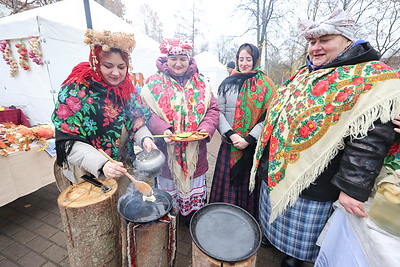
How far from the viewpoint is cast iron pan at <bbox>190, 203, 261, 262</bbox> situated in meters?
1.20

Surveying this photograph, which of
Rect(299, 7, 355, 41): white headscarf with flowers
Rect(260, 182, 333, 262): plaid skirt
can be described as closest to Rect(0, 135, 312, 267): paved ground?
Rect(260, 182, 333, 262): plaid skirt

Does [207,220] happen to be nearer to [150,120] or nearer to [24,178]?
[150,120]

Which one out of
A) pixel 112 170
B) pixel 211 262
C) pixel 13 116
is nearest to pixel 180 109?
pixel 112 170

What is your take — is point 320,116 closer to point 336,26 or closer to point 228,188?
point 336,26

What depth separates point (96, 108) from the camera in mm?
1602

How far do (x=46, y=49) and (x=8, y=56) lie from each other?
1.50m

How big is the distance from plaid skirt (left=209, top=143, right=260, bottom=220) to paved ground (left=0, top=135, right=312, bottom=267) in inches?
20.8

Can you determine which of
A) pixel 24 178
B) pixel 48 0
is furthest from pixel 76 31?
pixel 48 0

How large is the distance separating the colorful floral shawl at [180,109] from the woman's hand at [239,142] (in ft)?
1.33

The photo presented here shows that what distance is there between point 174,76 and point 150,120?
0.54 metres

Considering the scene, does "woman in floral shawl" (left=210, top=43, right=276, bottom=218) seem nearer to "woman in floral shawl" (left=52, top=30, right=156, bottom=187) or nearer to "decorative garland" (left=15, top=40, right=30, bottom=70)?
"woman in floral shawl" (left=52, top=30, right=156, bottom=187)

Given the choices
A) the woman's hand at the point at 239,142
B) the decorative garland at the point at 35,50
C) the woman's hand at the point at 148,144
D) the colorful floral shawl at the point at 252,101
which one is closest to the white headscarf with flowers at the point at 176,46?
the colorful floral shawl at the point at 252,101

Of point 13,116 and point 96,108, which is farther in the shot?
point 13,116

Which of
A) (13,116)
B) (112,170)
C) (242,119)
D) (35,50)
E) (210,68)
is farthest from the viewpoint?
(210,68)
